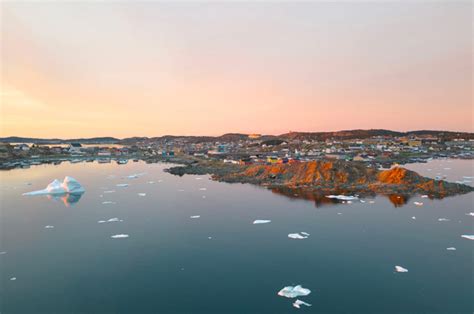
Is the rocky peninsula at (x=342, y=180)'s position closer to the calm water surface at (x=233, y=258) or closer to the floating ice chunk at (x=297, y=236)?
the calm water surface at (x=233, y=258)

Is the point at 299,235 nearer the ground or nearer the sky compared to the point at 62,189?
nearer the ground

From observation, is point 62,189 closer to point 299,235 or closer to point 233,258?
point 233,258

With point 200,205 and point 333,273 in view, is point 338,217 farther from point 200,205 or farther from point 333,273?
point 200,205

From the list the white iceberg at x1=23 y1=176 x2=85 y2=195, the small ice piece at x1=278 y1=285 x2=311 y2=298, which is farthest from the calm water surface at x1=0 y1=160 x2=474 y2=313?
the white iceberg at x1=23 y1=176 x2=85 y2=195

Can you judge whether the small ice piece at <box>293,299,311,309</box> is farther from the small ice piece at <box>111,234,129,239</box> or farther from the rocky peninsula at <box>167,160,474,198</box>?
the rocky peninsula at <box>167,160,474,198</box>

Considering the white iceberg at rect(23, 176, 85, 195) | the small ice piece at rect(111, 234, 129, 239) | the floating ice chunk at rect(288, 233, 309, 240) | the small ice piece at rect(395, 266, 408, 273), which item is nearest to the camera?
the small ice piece at rect(395, 266, 408, 273)

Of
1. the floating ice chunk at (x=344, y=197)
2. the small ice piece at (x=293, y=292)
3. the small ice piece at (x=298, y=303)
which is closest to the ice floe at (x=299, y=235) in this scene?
the small ice piece at (x=293, y=292)

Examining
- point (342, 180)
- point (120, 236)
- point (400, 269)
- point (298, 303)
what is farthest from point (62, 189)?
point (400, 269)
